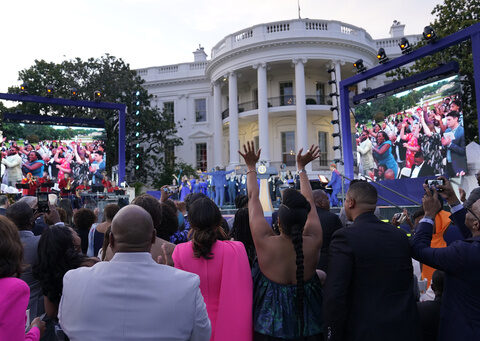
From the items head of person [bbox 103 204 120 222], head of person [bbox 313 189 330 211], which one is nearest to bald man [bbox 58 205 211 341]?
head of person [bbox 103 204 120 222]

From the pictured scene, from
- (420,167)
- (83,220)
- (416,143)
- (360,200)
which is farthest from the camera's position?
(416,143)

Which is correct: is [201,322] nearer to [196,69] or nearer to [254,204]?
[254,204]

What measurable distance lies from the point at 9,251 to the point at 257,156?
183 centimetres

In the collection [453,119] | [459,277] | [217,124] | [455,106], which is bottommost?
[459,277]

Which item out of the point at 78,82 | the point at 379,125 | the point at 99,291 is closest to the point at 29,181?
the point at 78,82

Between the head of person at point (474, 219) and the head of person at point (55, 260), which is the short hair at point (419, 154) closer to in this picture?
the head of person at point (474, 219)

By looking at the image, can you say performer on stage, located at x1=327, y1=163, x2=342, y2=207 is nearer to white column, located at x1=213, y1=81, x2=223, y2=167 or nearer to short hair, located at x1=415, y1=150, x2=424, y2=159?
short hair, located at x1=415, y1=150, x2=424, y2=159

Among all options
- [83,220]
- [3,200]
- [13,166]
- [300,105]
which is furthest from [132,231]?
[300,105]

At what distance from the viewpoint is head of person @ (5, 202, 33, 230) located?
3200 millimetres

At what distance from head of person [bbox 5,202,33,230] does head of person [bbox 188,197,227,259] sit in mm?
1595

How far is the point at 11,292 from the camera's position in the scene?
1.75m

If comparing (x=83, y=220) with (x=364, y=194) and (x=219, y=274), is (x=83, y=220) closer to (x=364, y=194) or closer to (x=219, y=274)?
(x=219, y=274)

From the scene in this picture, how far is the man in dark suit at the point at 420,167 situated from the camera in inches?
544

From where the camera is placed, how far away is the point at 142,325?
1586 millimetres
